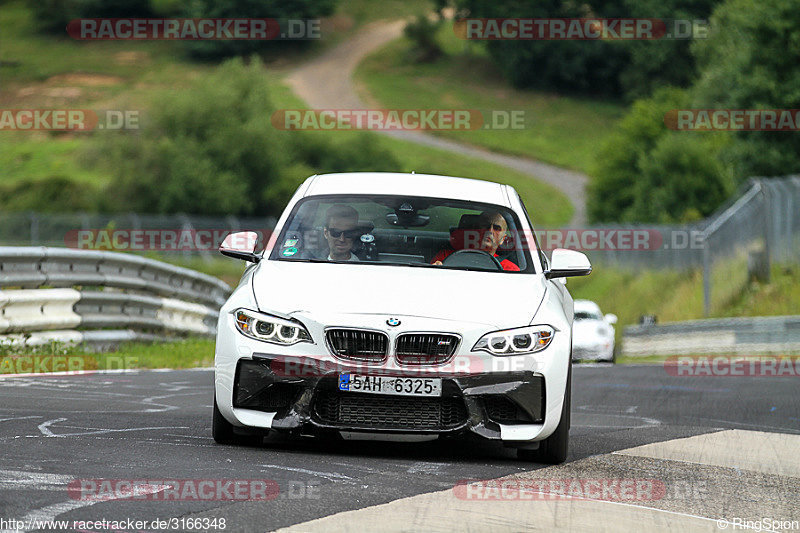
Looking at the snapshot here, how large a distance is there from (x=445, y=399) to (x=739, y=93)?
40302 millimetres

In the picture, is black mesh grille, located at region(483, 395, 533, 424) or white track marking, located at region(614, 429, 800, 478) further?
white track marking, located at region(614, 429, 800, 478)

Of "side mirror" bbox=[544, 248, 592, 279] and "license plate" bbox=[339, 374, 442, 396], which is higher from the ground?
"side mirror" bbox=[544, 248, 592, 279]

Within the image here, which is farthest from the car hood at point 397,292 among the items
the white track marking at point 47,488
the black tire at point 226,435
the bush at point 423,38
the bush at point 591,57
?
the bush at point 423,38

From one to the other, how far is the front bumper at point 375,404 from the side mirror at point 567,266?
1155mm

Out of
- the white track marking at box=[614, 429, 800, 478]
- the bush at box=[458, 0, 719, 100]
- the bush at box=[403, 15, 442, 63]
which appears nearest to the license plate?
the white track marking at box=[614, 429, 800, 478]

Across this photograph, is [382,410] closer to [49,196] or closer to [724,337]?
[724,337]

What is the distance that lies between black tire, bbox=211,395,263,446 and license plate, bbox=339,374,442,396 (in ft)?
2.40

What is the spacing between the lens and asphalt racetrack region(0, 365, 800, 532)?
5.84 meters

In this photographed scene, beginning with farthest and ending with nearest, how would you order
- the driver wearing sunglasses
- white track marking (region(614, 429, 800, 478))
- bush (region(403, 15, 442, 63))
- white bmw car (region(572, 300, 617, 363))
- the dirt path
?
bush (region(403, 15, 442, 63)) < the dirt path < white bmw car (region(572, 300, 617, 363)) < the driver wearing sunglasses < white track marking (region(614, 429, 800, 478))

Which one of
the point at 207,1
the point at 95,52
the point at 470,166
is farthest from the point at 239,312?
the point at 95,52

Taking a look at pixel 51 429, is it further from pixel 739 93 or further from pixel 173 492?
pixel 739 93

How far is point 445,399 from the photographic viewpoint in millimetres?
7559

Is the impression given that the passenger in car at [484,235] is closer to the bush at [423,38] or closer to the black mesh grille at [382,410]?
the black mesh grille at [382,410]

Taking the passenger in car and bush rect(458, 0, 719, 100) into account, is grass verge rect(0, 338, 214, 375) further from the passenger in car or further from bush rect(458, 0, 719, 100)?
bush rect(458, 0, 719, 100)
